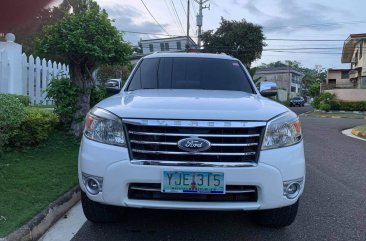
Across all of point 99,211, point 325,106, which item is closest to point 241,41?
point 325,106

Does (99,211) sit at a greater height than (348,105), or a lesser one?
greater

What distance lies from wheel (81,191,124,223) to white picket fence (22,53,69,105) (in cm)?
698

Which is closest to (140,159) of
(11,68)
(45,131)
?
(45,131)

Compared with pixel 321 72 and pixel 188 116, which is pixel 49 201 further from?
pixel 321 72

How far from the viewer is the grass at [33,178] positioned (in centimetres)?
394

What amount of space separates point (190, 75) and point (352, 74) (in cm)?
4900

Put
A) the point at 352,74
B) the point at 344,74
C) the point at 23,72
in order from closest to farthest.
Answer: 1. the point at 23,72
2. the point at 352,74
3. the point at 344,74

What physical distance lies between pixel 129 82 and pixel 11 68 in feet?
18.5

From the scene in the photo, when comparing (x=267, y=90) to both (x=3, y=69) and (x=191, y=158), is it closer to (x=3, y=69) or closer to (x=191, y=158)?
(x=191, y=158)

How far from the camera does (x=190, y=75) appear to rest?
5.18m

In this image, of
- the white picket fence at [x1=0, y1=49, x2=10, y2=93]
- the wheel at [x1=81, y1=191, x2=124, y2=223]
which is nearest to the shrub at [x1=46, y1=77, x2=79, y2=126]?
the white picket fence at [x1=0, y1=49, x2=10, y2=93]

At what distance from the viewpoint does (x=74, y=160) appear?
6391 millimetres

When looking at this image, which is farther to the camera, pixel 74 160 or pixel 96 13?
pixel 96 13

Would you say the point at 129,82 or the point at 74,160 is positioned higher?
the point at 129,82
